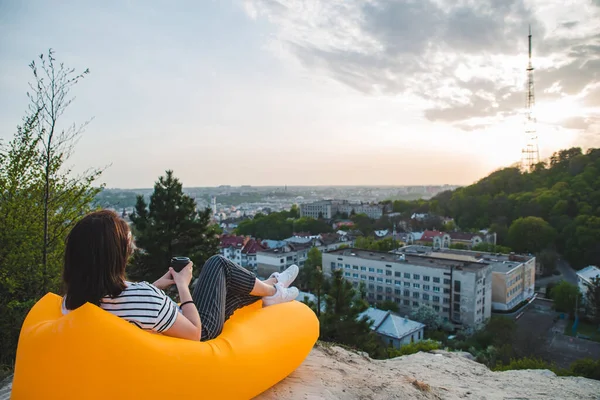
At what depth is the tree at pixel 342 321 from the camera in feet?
28.7

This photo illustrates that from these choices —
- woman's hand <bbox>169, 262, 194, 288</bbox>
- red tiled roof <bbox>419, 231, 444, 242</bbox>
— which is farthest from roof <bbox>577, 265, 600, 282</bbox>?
woman's hand <bbox>169, 262, 194, 288</bbox>

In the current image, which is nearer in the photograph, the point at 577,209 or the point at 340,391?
the point at 340,391

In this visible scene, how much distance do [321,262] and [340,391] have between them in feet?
95.0

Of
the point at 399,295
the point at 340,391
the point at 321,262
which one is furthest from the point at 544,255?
the point at 340,391

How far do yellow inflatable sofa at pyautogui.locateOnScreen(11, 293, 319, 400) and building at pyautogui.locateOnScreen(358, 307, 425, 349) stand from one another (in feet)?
50.7

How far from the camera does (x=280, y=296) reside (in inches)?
126

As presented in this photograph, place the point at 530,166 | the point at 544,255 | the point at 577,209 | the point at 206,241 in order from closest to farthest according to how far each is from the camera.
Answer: the point at 206,241
the point at 544,255
the point at 577,209
the point at 530,166

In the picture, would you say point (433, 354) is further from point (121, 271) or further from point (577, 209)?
point (577, 209)

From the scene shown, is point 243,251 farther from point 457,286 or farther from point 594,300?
point 594,300

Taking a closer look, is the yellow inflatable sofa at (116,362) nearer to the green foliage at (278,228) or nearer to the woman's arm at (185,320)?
the woman's arm at (185,320)

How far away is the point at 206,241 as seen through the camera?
11.4 m

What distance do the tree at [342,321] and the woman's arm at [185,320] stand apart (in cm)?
671

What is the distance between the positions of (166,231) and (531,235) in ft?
124

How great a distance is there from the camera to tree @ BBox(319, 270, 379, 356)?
8758 millimetres
